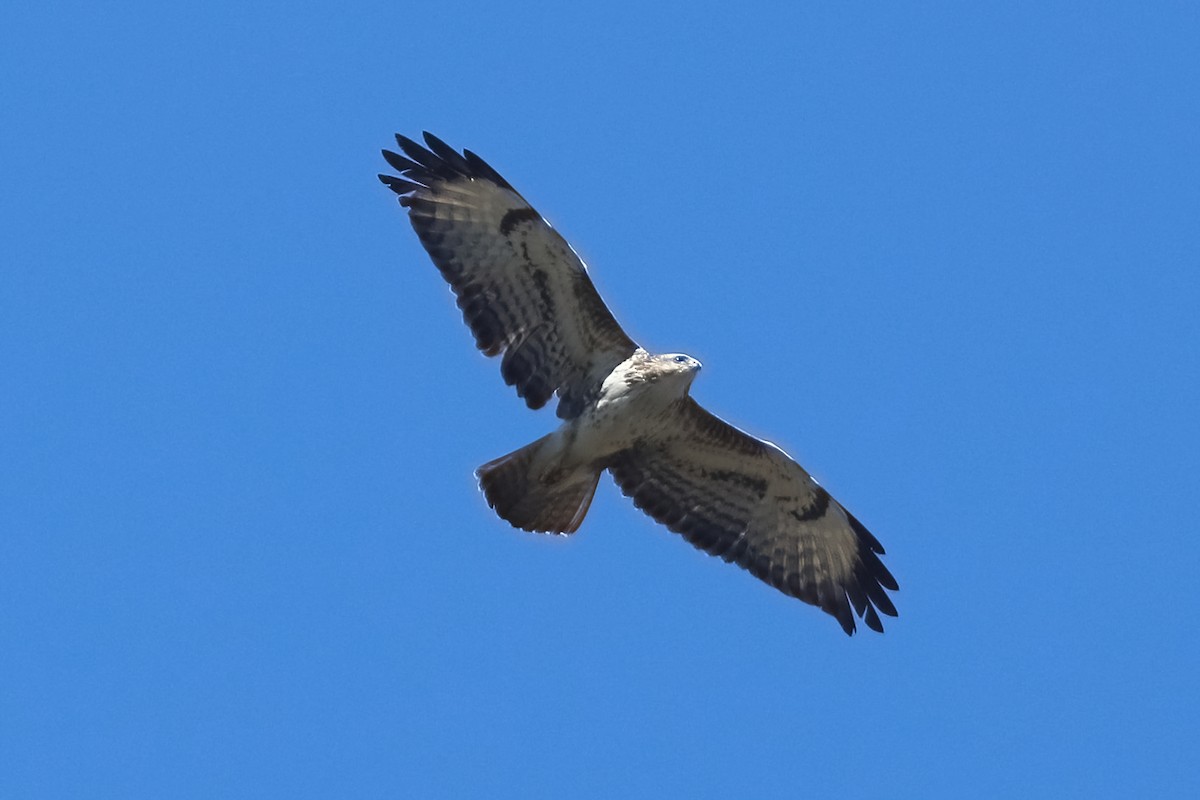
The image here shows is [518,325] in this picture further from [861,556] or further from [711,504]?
[861,556]

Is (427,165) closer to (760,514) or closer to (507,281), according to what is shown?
(507,281)

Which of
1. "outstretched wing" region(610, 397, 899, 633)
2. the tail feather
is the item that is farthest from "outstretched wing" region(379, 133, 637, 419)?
"outstretched wing" region(610, 397, 899, 633)

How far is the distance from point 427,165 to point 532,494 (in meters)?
2.22

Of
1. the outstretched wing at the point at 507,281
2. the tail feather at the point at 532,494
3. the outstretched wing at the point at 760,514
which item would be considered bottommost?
the tail feather at the point at 532,494

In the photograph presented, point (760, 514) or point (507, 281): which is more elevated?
point (507, 281)

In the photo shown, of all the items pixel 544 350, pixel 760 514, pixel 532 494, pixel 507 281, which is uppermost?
pixel 507 281

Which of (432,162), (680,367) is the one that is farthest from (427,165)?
(680,367)

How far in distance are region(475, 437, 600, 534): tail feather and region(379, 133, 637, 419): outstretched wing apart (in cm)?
44

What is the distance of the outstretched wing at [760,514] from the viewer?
1366 cm

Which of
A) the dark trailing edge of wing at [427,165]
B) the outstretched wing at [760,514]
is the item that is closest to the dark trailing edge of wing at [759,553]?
the outstretched wing at [760,514]

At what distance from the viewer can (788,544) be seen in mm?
14086

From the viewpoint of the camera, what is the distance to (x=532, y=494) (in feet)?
43.2

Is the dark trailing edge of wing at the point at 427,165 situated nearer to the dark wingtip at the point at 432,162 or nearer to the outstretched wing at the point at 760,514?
the dark wingtip at the point at 432,162

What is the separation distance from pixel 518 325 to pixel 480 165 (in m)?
1.05
